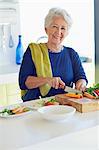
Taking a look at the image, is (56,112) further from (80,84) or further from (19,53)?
(19,53)

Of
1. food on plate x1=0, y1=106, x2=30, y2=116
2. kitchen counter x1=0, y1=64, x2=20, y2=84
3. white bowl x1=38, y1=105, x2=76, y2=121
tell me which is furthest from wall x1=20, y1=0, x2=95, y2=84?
white bowl x1=38, y1=105, x2=76, y2=121

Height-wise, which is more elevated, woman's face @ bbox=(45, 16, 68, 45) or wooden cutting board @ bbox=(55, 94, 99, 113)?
woman's face @ bbox=(45, 16, 68, 45)

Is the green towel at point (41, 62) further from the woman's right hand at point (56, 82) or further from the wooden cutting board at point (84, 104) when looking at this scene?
the wooden cutting board at point (84, 104)

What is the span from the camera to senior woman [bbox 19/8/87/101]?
6.01 ft

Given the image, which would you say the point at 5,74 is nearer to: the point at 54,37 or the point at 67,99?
the point at 54,37

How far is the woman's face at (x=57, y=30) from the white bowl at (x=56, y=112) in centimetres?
70

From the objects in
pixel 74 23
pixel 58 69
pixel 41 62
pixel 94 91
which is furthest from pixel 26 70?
A: pixel 74 23

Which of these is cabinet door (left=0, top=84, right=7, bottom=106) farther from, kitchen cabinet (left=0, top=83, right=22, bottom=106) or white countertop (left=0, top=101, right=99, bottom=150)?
white countertop (left=0, top=101, right=99, bottom=150)

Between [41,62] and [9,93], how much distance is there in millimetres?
902

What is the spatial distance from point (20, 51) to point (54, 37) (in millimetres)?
992

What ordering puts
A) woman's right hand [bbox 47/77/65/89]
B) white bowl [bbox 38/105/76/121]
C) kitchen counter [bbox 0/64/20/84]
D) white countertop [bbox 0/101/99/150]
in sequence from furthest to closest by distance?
kitchen counter [bbox 0/64/20/84]
woman's right hand [bbox 47/77/65/89]
white bowl [bbox 38/105/76/121]
white countertop [bbox 0/101/99/150]

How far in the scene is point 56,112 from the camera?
1285mm

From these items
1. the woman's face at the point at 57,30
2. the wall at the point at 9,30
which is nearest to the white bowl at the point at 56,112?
the woman's face at the point at 57,30

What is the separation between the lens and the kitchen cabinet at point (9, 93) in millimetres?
2627
